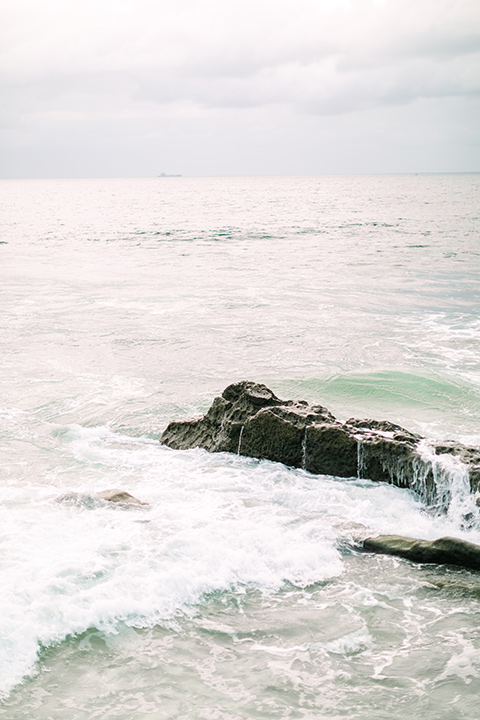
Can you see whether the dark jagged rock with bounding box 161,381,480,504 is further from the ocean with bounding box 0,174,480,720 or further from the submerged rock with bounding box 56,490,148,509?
the submerged rock with bounding box 56,490,148,509

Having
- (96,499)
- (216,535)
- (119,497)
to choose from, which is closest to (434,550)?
(216,535)

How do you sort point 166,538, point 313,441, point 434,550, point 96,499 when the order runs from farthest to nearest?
1. point 313,441
2. point 96,499
3. point 166,538
4. point 434,550

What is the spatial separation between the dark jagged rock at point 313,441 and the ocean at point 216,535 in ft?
0.78

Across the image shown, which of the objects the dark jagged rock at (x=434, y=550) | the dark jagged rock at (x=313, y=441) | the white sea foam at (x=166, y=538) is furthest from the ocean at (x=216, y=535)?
the dark jagged rock at (x=313, y=441)

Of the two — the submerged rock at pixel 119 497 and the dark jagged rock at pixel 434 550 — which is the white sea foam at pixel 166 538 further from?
the dark jagged rock at pixel 434 550

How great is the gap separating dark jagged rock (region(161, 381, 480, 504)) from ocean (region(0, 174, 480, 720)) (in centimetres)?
24

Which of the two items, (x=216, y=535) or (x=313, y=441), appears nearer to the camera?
(x=216, y=535)

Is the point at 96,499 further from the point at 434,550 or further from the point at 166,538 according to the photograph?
the point at 434,550

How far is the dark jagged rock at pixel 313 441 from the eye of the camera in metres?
8.16

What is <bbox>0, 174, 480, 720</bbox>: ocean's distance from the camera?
4.89m

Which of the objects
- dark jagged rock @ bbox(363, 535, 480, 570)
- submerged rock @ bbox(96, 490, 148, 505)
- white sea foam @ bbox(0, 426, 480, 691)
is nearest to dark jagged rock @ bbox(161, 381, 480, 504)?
white sea foam @ bbox(0, 426, 480, 691)

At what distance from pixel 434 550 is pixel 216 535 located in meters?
2.51

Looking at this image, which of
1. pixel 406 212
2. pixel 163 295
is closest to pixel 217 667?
pixel 163 295

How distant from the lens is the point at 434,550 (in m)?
6.55
